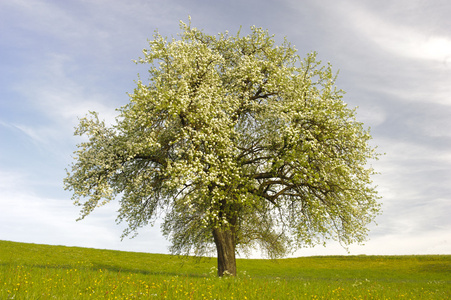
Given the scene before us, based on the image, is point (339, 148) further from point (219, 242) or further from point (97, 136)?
point (97, 136)

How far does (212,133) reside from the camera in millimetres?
19656

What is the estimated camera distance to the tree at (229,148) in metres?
19.5

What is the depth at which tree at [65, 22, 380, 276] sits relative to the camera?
64.0 feet

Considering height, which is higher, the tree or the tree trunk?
the tree

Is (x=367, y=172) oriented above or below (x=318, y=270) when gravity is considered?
above

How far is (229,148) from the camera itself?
19.9m

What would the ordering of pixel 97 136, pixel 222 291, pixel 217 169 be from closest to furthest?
pixel 222 291 < pixel 217 169 < pixel 97 136

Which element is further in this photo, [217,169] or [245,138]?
[245,138]

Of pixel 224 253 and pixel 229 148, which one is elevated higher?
pixel 229 148

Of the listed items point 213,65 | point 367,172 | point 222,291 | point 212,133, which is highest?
point 213,65

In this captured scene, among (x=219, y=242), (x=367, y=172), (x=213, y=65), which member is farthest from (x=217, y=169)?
(x=367, y=172)

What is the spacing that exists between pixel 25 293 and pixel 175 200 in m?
13.2

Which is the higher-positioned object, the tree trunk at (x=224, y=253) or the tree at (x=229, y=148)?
the tree at (x=229, y=148)

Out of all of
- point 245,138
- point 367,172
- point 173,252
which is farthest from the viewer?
point 173,252
